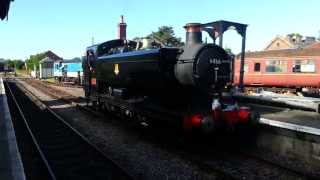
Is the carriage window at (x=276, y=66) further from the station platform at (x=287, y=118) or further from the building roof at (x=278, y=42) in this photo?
the building roof at (x=278, y=42)

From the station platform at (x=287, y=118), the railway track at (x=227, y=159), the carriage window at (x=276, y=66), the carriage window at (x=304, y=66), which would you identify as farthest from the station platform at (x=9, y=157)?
the carriage window at (x=276, y=66)

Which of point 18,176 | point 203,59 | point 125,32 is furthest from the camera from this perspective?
point 125,32

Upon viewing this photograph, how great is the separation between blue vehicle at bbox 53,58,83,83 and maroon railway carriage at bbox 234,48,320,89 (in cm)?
1962

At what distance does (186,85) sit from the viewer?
1034 cm

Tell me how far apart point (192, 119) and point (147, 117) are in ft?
7.50

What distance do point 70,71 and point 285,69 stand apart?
29582 millimetres

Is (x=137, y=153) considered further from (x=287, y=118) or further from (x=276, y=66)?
(x=276, y=66)

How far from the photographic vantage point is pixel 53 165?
30.5 ft

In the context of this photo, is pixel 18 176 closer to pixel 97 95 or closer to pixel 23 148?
pixel 23 148

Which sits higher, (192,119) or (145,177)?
(192,119)

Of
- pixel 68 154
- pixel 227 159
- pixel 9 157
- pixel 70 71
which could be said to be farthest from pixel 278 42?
pixel 9 157

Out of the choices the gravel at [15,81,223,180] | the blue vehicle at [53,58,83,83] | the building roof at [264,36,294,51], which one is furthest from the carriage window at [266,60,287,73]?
the building roof at [264,36,294,51]

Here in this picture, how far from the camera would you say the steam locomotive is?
392 inches

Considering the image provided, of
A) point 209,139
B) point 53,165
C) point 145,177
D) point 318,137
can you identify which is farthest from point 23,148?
point 318,137
